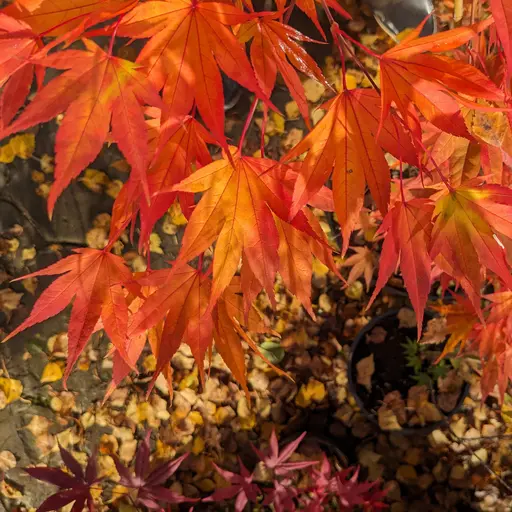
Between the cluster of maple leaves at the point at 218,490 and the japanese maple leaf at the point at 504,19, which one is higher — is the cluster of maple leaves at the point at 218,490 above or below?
below

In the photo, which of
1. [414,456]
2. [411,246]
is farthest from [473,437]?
[411,246]

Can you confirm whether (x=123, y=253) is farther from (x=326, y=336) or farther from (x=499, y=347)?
(x=499, y=347)

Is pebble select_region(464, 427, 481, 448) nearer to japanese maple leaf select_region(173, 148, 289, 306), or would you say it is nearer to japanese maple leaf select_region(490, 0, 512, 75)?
japanese maple leaf select_region(173, 148, 289, 306)

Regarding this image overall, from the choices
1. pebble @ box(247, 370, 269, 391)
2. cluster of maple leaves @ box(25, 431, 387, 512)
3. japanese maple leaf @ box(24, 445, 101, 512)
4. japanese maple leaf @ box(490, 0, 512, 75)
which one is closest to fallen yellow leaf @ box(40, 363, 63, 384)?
cluster of maple leaves @ box(25, 431, 387, 512)

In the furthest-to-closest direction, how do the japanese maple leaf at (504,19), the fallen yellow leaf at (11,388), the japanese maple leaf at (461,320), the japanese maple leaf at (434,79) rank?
the fallen yellow leaf at (11,388) < the japanese maple leaf at (461,320) < the japanese maple leaf at (434,79) < the japanese maple leaf at (504,19)

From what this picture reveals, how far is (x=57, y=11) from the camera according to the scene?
18.3 inches

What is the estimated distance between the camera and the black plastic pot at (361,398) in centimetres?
144

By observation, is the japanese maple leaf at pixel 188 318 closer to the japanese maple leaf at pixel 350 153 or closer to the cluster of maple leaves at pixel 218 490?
the japanese maple leaf at pixel 350 153

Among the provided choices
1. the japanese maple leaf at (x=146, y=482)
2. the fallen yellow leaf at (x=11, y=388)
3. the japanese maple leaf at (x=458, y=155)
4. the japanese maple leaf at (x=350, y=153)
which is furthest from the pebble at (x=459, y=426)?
the fallen yellow leaf at (x=11, y=388)

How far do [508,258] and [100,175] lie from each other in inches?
49.0

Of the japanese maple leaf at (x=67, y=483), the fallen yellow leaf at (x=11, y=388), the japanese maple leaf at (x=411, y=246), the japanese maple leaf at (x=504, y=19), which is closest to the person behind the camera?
the japanese maple leaf at (x=504, y=19)

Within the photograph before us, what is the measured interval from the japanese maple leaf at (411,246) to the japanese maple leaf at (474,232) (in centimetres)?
3

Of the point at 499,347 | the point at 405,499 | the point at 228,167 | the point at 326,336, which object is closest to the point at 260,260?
the point at 228,167

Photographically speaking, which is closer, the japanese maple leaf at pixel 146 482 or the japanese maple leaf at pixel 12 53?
the japanese maple leaf at pixel 12 53
